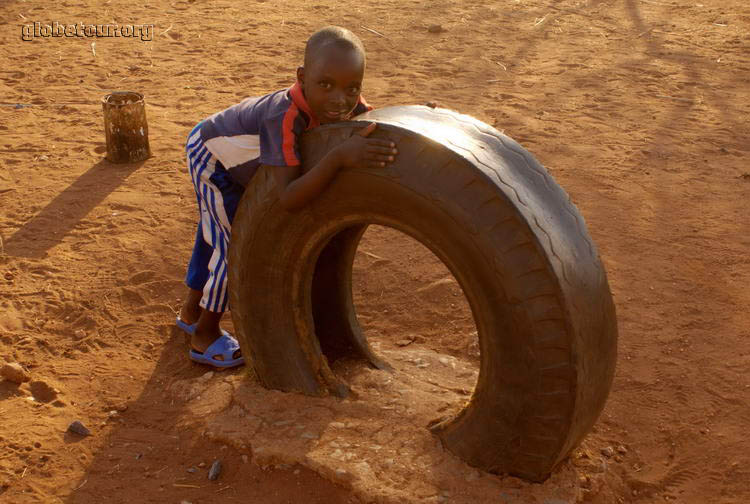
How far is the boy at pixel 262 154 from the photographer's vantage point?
2.90 m

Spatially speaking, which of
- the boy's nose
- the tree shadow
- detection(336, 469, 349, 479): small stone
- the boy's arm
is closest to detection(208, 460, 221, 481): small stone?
detection(336, 469, 349, 479): small stone

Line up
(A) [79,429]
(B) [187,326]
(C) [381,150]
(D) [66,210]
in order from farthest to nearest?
1. (D) [66,210]
2. (B) [187,326]
3. (A) [79,429]
4. (C) [381,150]

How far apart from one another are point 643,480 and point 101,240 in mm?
3248

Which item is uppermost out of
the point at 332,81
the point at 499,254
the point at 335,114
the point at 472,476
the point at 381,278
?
the point at 332,81

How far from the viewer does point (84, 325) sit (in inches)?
161

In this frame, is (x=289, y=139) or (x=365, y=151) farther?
(x=289, y=139)

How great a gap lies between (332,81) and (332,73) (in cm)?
4

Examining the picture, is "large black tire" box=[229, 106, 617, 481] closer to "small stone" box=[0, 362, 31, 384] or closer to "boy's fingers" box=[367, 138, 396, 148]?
"boy's fingers" box=[367, 138, 396, 148]

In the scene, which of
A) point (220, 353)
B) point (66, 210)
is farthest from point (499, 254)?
point (66, 210)

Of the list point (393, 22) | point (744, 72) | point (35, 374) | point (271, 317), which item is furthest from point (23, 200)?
point (744, 72)

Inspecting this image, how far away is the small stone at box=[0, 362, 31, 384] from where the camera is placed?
3561 millimetres

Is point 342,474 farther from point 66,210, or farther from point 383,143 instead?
point 66,210

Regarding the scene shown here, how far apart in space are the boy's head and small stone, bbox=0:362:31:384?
174cm

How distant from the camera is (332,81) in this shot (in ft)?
9.74
